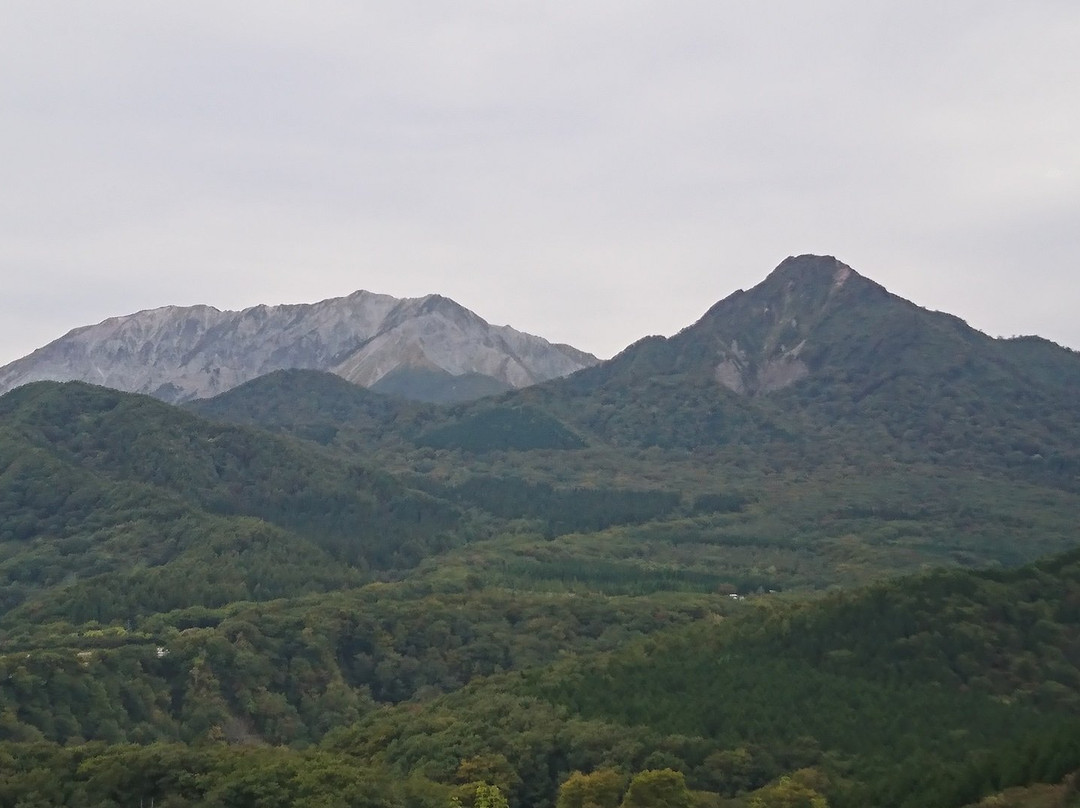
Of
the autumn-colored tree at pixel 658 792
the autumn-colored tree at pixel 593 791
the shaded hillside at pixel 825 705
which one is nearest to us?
the autumn-colored tree at pixel 658 792

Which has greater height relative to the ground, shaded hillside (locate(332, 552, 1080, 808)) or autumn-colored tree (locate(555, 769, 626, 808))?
shaded hillside (locate(332, 552, 1080, 808))

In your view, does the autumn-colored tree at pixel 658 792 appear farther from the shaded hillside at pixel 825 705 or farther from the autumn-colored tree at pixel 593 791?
the shaded hillside at pixel 825 705

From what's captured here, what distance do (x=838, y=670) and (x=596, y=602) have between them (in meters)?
68.6

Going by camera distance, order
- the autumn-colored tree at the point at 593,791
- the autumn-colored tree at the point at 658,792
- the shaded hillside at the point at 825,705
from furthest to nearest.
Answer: the shaded hillside at the point at 825,705 → the autumn-colored tree at the point at 593,791 → the autumn-colored tree at the point at 658,792

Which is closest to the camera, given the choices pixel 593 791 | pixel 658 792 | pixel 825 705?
pixel 658 792

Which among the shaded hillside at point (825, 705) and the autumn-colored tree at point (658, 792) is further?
the shaded hillside at point (825, 705)

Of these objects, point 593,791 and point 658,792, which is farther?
point 593,791

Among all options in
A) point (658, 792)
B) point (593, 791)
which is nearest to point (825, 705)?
point (593, 791)

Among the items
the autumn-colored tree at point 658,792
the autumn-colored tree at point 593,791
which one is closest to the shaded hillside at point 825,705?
the autumn-colored tree at point 658,792

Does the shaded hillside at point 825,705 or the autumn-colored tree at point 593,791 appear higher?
the shaded hillside at point 825,705

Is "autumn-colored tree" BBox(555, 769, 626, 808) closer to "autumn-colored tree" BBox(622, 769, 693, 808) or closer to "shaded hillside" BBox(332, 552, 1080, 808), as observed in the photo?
"autumn-colored tree" BBox(622, 769, 693, 808)

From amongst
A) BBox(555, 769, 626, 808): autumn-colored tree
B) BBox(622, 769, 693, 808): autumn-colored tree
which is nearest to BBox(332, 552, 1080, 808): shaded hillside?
BBox(622, 769, 693, 808): autumn-colored tree

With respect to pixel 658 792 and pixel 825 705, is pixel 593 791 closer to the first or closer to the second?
pixel 658 792

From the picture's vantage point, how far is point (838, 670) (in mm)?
119438
